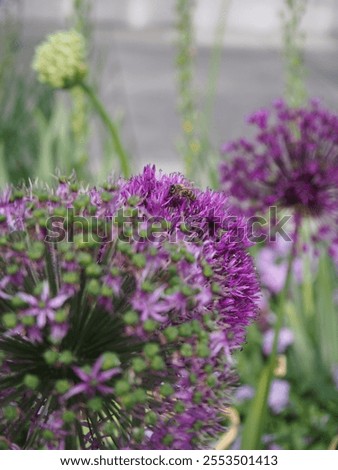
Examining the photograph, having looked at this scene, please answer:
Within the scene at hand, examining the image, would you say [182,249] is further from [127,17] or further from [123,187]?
[127,17]

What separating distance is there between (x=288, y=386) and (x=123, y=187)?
156 centimetres

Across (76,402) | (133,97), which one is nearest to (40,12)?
(133,97)

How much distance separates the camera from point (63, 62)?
1623 mm

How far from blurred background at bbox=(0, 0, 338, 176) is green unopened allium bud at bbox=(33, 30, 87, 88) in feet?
2.79

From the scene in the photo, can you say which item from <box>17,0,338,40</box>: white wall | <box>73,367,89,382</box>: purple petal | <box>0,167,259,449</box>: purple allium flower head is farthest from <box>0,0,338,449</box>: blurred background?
<box>17,0,338,40</box>: white wall

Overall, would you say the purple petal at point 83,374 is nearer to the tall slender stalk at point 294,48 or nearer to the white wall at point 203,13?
the tall slender stalk at point 294,48

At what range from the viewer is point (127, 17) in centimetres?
1177

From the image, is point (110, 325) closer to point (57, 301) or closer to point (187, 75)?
point (57, 301)

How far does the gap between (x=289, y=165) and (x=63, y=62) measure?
524mm

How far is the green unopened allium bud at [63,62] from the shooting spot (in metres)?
1.62

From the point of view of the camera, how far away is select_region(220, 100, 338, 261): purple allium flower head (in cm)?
142

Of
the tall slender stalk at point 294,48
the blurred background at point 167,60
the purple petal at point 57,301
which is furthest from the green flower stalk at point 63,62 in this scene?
the purple petal at point 57,301

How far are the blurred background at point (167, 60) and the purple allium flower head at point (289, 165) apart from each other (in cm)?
101

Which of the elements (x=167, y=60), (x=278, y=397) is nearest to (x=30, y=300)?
(x=278, y=397)
